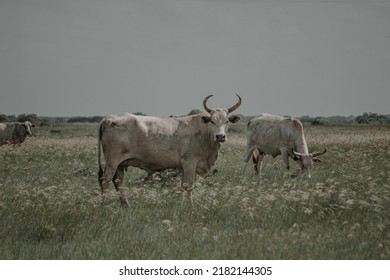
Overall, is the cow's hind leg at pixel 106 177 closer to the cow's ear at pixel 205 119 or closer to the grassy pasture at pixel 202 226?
the grassy pasture at pixel 202 226

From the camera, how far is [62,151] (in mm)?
19609

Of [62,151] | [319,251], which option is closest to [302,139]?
[319,251]

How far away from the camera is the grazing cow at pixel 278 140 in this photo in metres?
13.0

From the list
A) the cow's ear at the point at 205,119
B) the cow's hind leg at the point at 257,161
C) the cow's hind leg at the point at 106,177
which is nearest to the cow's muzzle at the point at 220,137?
the cow's ear at the point at 205,119

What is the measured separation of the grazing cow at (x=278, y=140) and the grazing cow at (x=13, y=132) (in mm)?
15452

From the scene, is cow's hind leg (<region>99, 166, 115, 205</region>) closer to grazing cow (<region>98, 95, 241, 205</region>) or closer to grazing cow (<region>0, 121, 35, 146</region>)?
grazing cow (<region>98, 95, 241, 205</region>)

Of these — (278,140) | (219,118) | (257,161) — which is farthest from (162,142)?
(257,161)

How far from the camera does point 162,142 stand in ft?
32.6

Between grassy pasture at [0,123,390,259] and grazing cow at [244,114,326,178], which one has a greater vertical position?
grazing cow at [244,114,326,178]

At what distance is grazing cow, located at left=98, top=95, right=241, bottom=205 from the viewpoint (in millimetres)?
9773

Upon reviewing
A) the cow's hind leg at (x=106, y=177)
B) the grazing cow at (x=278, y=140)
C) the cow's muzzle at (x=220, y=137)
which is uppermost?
the cow's muzzle at (x=220, y=137)

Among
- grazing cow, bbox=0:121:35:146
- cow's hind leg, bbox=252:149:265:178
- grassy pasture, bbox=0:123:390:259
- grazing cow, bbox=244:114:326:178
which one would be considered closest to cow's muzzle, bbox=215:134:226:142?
grassy pasture, bbox=0:123:390:259

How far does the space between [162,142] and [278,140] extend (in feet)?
18.8

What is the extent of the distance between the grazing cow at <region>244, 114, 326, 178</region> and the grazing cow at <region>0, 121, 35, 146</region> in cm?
1545
